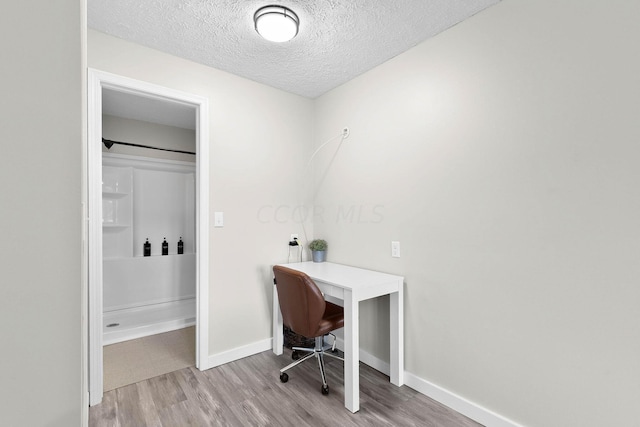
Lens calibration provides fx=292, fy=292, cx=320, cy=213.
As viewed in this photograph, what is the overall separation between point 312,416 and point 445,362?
908mm

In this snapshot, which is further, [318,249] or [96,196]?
[318,249]

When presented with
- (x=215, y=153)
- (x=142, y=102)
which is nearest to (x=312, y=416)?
(x=215, y=153)

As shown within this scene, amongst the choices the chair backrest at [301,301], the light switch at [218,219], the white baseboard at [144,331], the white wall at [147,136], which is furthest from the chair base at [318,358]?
the white wall at [147,136]

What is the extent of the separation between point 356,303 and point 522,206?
111 cm

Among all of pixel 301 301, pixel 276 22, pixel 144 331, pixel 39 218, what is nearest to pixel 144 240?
pixel 144 331

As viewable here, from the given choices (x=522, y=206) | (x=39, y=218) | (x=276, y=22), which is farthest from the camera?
(x=276, y=22)

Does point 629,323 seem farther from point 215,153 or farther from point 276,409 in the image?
point 215,153

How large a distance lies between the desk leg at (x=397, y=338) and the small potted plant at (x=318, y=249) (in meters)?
0.83

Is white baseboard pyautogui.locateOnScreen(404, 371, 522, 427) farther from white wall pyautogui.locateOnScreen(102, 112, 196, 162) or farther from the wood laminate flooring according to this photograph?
white wall pyautogui.locateOnScreen(102, 112, 196, 162)

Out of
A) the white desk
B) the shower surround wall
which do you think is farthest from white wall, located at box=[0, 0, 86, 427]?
the shower surround wall

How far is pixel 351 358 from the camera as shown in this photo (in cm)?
187

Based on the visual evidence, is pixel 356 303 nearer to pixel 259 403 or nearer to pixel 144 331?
pixel 259 403

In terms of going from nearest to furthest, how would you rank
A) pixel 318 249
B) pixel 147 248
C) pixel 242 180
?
pixel 242 180 → pixel 318 249 → pixel 147 248

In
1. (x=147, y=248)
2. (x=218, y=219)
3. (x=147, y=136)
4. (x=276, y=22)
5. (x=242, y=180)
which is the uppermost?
(x=276, y=22)
